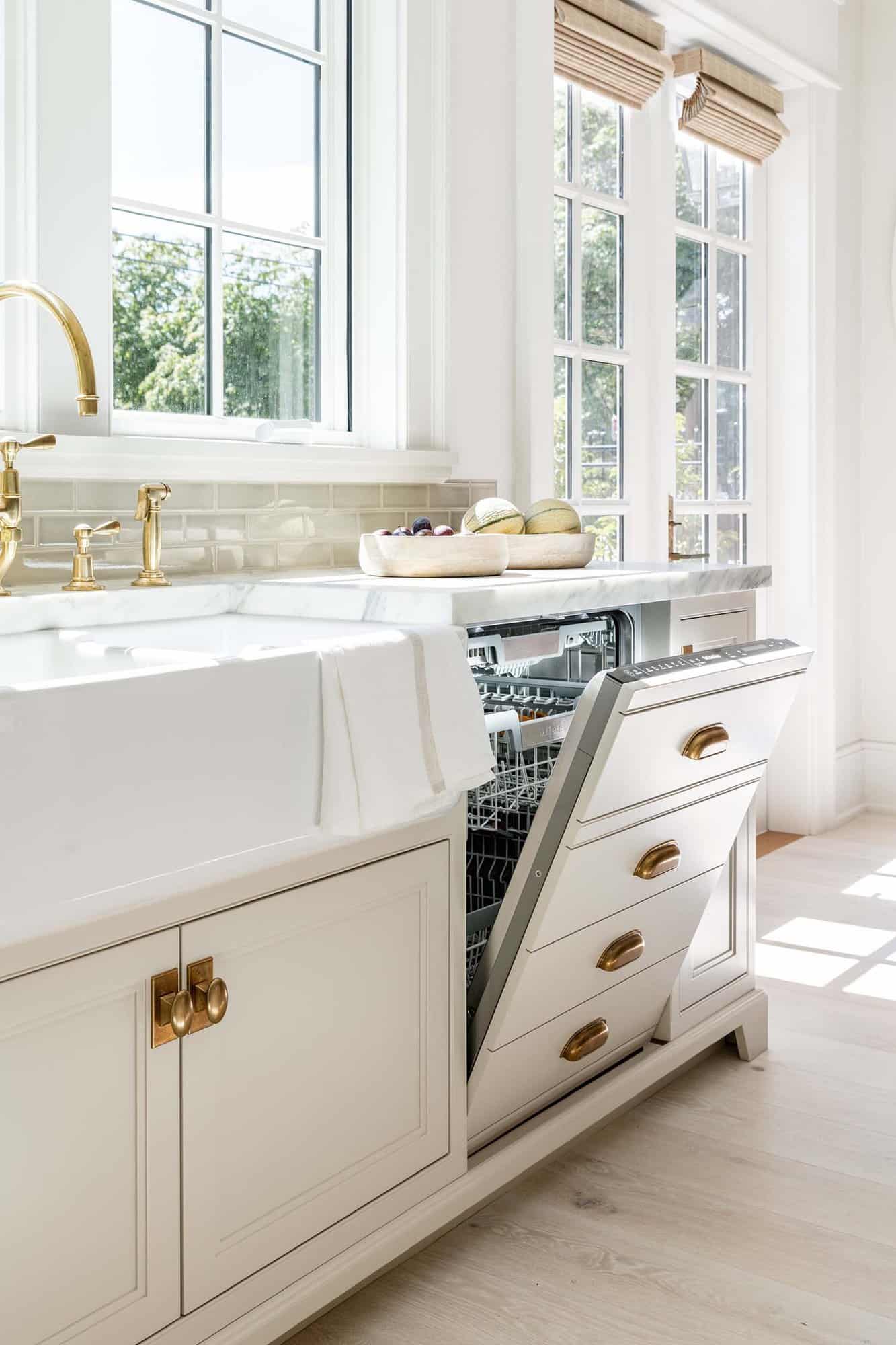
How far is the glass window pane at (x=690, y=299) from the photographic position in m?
3.79

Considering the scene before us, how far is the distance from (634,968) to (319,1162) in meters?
0.71

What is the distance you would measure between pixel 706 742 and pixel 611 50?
6.83 ft

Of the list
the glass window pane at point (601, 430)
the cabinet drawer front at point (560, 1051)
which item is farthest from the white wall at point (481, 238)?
the cabinet drawer front at point (560, 1051)

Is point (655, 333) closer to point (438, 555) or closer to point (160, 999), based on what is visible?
point (438, 555)

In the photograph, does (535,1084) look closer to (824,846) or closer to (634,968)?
(634,968)

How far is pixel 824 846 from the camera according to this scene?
4160 millimetres

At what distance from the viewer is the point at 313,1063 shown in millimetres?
1512

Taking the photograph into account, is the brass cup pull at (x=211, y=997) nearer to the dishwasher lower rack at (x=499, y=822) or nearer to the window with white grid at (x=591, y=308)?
the dishwasher lower rack at (x=499, y=822)

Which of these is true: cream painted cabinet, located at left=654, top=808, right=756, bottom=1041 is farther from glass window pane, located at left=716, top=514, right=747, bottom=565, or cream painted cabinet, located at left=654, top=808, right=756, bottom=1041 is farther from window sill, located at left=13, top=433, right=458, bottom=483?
glass window pane, located at left=716, top=514, right=747, bottom=565

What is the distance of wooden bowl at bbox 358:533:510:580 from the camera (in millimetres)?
1925

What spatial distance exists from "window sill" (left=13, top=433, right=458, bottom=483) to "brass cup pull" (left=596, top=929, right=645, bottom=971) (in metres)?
0.94

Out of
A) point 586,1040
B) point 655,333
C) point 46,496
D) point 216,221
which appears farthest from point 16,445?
point 655,333

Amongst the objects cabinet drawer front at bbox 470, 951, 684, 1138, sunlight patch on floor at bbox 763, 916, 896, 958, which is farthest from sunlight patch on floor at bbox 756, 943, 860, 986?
cabinet drawer front at bbox 470, 951, 684, 1138

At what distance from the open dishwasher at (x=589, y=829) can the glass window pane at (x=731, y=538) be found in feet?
6.37
